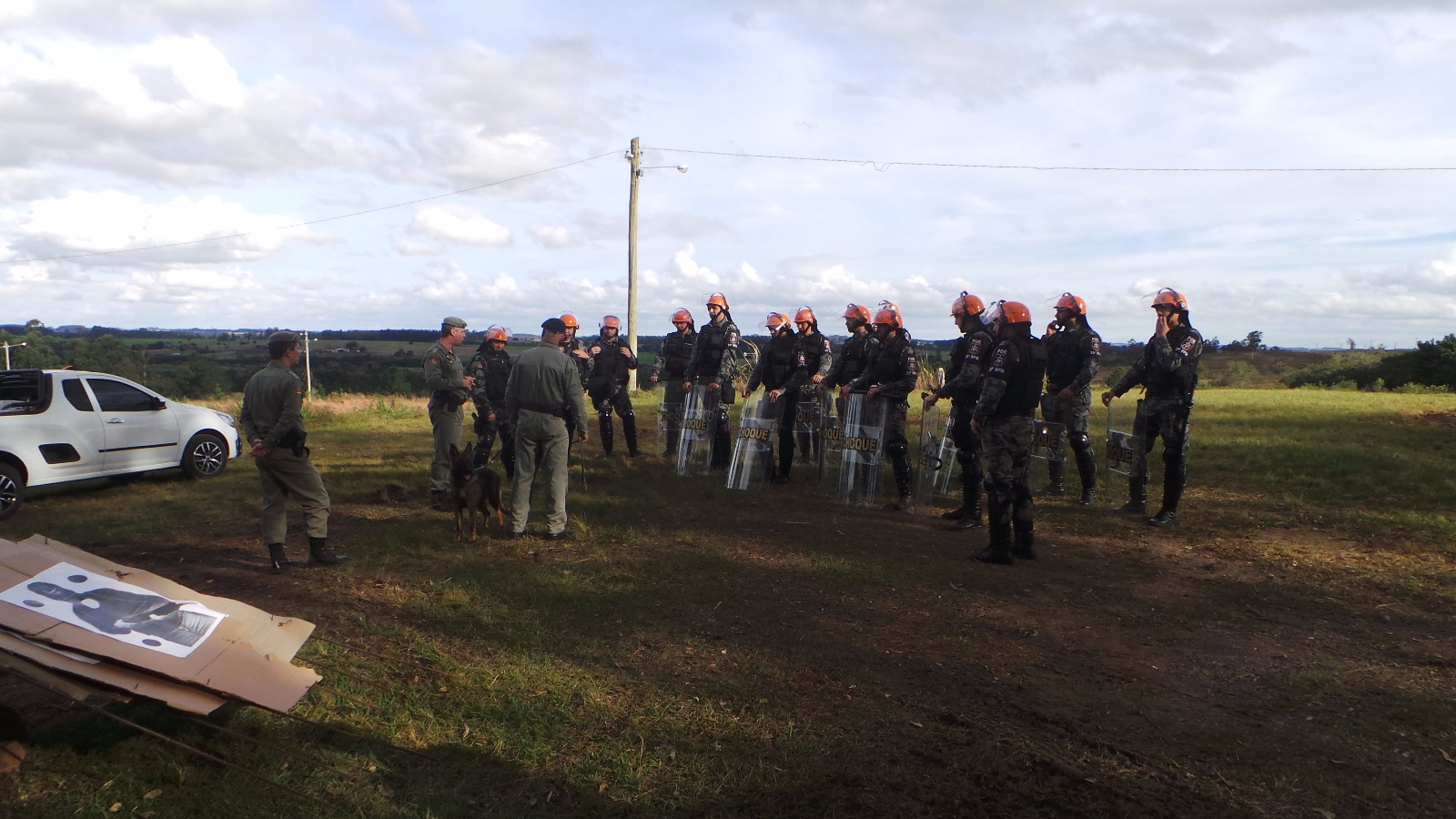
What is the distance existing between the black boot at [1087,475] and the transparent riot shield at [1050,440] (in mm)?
241

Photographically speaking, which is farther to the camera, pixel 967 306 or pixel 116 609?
pixel 967 306

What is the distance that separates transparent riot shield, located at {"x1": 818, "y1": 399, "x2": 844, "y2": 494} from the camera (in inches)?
418

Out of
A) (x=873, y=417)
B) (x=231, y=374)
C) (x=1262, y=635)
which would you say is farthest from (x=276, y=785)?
(x=231, y=374)

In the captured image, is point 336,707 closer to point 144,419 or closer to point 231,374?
point 144,419

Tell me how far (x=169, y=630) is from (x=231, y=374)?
34965 mm

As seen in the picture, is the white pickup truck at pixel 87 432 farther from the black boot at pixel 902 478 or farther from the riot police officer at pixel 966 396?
the riot police officer at pixel 966 396

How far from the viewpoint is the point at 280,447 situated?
696 centimetres

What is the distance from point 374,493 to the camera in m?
10.7

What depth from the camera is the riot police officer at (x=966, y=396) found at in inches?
337

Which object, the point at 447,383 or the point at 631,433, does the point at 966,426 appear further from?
the point at 631,433

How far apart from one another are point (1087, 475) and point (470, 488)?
661cm

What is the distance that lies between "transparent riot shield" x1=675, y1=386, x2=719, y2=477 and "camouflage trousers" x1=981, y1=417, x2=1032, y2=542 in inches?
192

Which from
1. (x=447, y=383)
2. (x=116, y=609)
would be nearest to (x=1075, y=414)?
(x=447, y=383)

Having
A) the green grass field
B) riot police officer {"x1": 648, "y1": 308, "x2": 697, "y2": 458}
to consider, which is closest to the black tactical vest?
riot police officer {"x1": 648, "y1": 308, "x2": 697, "y2": 458}
